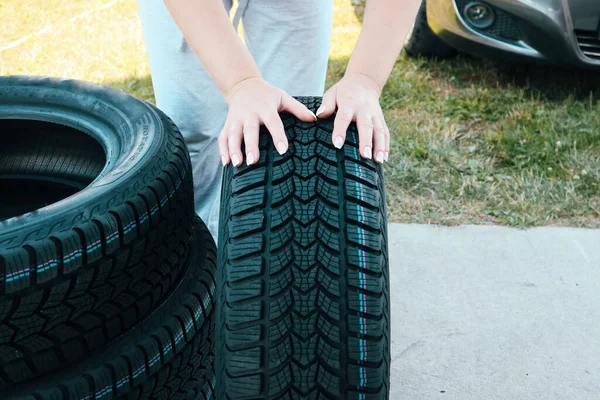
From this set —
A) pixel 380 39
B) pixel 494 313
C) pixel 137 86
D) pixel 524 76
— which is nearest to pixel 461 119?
pixel 524 76

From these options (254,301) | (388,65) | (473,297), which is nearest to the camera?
(254,301)

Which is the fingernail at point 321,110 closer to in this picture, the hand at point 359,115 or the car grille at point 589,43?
the hand at point 359,115

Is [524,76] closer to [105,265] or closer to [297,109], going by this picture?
[297,109]

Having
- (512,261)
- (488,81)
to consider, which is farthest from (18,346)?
(488,81)

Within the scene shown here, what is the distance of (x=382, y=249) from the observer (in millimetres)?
1271

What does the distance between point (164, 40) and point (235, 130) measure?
69cm

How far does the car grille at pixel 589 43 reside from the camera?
3326 millimetres

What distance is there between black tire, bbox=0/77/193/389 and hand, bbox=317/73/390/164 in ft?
1.25

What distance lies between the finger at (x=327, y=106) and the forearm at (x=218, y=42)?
0.16 meters

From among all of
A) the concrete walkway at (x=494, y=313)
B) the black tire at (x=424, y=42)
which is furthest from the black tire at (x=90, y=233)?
the black tire at (x=424, y=42)

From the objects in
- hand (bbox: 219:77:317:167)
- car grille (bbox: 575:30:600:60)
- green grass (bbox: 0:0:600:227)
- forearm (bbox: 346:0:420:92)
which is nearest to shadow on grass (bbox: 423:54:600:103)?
green grass (bbox: 0:0:600:227)

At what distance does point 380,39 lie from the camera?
1464 mm

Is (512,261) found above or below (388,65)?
below

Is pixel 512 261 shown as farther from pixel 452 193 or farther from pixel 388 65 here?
pixel 388 65
